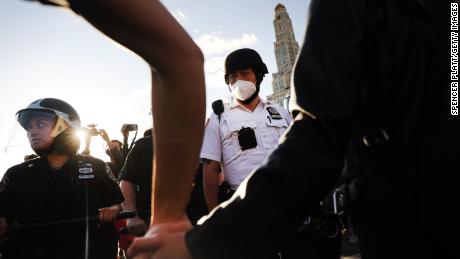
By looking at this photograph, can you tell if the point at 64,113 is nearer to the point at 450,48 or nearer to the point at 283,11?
the point at 450,48

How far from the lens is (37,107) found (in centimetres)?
331

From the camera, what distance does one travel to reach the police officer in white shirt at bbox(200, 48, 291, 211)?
8.79ft

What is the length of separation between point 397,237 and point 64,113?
346cm

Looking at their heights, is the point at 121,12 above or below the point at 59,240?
above

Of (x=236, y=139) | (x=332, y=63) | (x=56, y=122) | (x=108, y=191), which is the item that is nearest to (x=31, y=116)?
(x=56, y=122)

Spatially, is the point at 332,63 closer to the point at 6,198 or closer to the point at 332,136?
the point at 332,136

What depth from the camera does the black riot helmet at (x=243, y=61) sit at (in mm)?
3223

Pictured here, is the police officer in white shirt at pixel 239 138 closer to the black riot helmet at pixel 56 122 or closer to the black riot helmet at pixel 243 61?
the black riot helmet at pixel 243 61

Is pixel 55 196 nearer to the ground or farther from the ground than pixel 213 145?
nearer to the ground

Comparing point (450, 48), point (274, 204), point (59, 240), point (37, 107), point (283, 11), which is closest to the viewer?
point (274, 204)

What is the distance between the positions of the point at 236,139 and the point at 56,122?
1.97 meters

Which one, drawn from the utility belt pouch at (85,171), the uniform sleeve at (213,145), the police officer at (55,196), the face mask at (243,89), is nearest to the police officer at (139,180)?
the police officer at (55,196)

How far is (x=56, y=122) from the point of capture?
3.32m

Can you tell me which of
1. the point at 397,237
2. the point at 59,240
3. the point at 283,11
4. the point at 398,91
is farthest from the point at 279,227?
the point at 283,11
